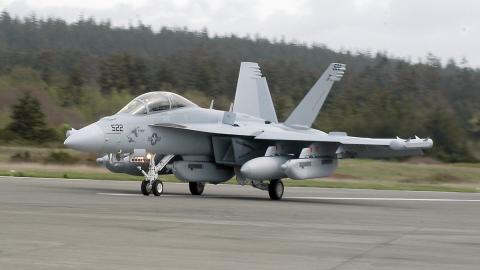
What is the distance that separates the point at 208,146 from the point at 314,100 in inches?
164

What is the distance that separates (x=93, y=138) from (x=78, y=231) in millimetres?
8465

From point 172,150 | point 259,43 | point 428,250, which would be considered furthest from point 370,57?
point 428,250

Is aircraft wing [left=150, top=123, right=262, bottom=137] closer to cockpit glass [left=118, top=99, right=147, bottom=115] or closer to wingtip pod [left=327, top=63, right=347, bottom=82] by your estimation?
cockpit glass [left=118, top=99, right=147, bottom=115]

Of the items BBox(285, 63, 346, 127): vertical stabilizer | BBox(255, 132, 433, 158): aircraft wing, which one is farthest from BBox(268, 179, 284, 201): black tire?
BBox(285, 63, 346, 127): vertical stabilizer

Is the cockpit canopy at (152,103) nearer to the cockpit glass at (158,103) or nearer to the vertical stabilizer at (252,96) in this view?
the cockpit glass at (158,103)

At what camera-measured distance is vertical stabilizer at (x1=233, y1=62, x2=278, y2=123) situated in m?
25.2

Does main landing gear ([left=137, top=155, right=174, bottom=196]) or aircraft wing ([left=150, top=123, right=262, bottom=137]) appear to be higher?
aircraft wing ([left=150, top=123, right=262, bottom=137])

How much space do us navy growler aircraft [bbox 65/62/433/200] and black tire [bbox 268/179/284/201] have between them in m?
0.03

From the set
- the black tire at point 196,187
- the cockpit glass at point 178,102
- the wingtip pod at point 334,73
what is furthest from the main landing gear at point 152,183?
the wingtip pod at point 334,73

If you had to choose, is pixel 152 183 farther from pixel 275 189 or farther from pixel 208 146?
pixel 275 189

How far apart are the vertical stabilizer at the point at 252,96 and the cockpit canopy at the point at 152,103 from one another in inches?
143

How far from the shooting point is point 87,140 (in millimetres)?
19781

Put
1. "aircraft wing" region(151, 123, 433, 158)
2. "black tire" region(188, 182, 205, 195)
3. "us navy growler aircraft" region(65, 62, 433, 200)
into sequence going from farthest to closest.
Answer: "black tire" region(188, 182, 205, 195) < "aircraft wing" region(151, 123, 433, 158) < "us navy growler aircraft" region(65, 62, 433, 200)

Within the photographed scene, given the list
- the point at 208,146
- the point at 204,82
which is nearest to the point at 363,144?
the point at 208,146
